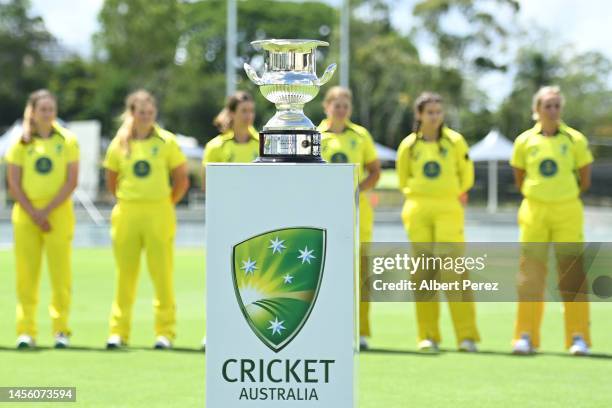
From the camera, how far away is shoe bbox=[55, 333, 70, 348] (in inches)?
329

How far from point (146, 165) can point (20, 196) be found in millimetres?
937

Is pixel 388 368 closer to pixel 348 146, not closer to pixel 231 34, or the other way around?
pixel 348 146

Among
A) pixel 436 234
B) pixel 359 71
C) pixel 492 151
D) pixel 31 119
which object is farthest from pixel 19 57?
pixel 436 234

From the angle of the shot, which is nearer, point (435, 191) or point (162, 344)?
point (162, 344)

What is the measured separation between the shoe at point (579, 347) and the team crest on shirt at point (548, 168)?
3.83ft

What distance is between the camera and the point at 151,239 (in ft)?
28.0

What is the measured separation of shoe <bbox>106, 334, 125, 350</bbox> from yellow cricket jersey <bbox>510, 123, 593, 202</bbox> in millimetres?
3122

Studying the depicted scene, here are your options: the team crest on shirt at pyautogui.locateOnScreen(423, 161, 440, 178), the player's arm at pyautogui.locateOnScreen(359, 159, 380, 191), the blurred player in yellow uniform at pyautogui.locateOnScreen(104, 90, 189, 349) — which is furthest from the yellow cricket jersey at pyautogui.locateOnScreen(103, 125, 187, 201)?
the team crest on shirt at pyautogui.locateOnScreen(423, 161, 440, 178)

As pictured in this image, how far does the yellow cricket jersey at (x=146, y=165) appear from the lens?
8.48 m

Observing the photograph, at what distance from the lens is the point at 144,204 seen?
8.52 m

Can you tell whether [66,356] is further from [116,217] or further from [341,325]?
[341,325]

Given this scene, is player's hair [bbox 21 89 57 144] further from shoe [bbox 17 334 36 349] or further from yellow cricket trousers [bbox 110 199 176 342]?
shoe [bbox 17 334 36 349]

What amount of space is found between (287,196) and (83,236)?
1945 centimetres

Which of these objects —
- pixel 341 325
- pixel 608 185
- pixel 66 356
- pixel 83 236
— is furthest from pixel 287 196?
pixel 608 185
